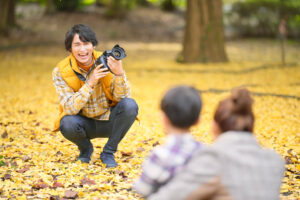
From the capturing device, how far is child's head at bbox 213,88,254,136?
78.7 inches

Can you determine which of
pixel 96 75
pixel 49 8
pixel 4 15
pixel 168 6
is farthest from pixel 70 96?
pixel 168 6

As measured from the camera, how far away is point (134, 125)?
5621 millimetres

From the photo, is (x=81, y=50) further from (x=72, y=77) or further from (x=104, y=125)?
(x=104, y=125)

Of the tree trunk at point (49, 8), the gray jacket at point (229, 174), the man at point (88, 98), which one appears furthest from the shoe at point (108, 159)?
the tree trunk at point (49, 8)

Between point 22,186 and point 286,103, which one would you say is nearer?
point 22,186

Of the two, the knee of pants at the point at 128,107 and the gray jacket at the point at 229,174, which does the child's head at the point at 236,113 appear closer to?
the gray jacket at the point at 229,174

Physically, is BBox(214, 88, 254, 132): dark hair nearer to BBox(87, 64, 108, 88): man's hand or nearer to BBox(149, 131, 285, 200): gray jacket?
BBox(149, 131, 285, 200): gray jacket

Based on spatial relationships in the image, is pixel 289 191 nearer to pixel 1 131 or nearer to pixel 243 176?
pixel 243 176

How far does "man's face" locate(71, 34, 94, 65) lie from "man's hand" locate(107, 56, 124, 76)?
0.95ft

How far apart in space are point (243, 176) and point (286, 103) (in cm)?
507

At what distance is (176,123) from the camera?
2.09 meters

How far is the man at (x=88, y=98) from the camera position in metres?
3.63

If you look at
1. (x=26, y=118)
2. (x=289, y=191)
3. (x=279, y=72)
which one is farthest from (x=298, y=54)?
(x=289, y=191)

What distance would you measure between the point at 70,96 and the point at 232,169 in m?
2.08
